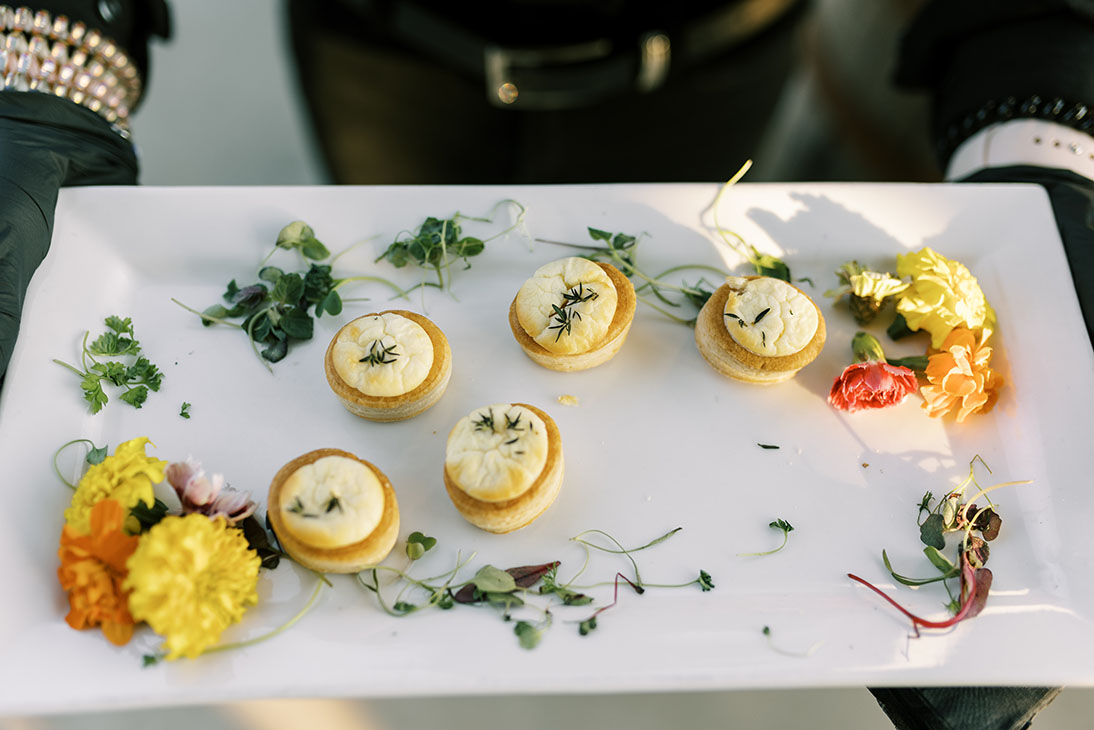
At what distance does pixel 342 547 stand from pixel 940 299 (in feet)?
2.94

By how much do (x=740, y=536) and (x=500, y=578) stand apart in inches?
13.1

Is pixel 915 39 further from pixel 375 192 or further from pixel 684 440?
pixel 375 192

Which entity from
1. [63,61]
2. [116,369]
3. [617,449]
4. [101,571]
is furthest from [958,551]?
[63,61]

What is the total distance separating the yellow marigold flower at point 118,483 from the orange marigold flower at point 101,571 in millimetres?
19

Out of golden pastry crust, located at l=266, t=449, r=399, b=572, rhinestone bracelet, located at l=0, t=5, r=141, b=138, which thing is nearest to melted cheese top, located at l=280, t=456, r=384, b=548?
golden pastry crust, located at l=266, t=449, r=399, b=572

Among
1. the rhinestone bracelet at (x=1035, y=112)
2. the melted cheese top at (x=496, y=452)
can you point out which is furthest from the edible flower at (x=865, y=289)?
the melted cheese top at (x=496, y=452)

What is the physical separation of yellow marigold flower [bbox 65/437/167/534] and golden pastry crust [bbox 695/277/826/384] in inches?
29.7

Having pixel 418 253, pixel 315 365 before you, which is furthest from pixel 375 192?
pixel 315 365

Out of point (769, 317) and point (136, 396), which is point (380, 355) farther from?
point (769, 317)

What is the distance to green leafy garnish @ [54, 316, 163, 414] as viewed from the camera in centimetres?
112

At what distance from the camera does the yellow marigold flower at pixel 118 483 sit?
973 mm

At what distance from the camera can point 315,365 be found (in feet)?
3.87

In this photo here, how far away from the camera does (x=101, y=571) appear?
0.95 metres

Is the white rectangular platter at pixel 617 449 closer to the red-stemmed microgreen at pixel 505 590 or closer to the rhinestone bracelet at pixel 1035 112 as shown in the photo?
the red-stemmed microgreen at pixel 505 590
